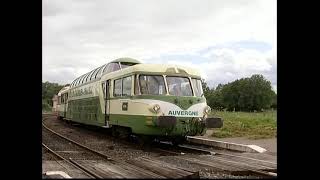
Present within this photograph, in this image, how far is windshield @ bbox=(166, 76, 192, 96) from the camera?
48.4 ft

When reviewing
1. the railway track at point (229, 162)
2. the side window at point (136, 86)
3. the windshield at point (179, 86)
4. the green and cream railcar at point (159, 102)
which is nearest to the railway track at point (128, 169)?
the railway track at point (229, 162)

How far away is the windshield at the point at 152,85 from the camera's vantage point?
14.5 m

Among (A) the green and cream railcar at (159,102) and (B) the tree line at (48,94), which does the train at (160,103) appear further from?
(B) the tree line at (48,94)

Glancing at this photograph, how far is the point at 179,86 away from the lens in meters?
15.0

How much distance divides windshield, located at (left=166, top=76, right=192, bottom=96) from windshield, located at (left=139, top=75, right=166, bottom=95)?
0.91 ft

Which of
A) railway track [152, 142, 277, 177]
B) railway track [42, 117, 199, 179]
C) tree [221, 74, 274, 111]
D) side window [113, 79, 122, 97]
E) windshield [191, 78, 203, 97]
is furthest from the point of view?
tree [221, 74, 274, 111]

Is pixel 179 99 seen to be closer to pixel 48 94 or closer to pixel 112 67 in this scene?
pixel 112 67

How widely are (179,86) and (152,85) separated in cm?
97

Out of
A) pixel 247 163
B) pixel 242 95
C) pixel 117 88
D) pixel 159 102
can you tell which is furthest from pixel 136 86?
pixel 242 95

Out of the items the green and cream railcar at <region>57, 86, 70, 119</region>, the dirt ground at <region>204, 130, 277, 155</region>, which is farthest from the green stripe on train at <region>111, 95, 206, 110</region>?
the green and cream railcar at <region>57, 86, 70, 119</region>

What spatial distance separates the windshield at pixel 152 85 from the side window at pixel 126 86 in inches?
23.1

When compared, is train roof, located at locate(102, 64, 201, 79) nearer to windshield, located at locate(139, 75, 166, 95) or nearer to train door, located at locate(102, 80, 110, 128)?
windshield, located at locate(139, 75, 166, 95)
